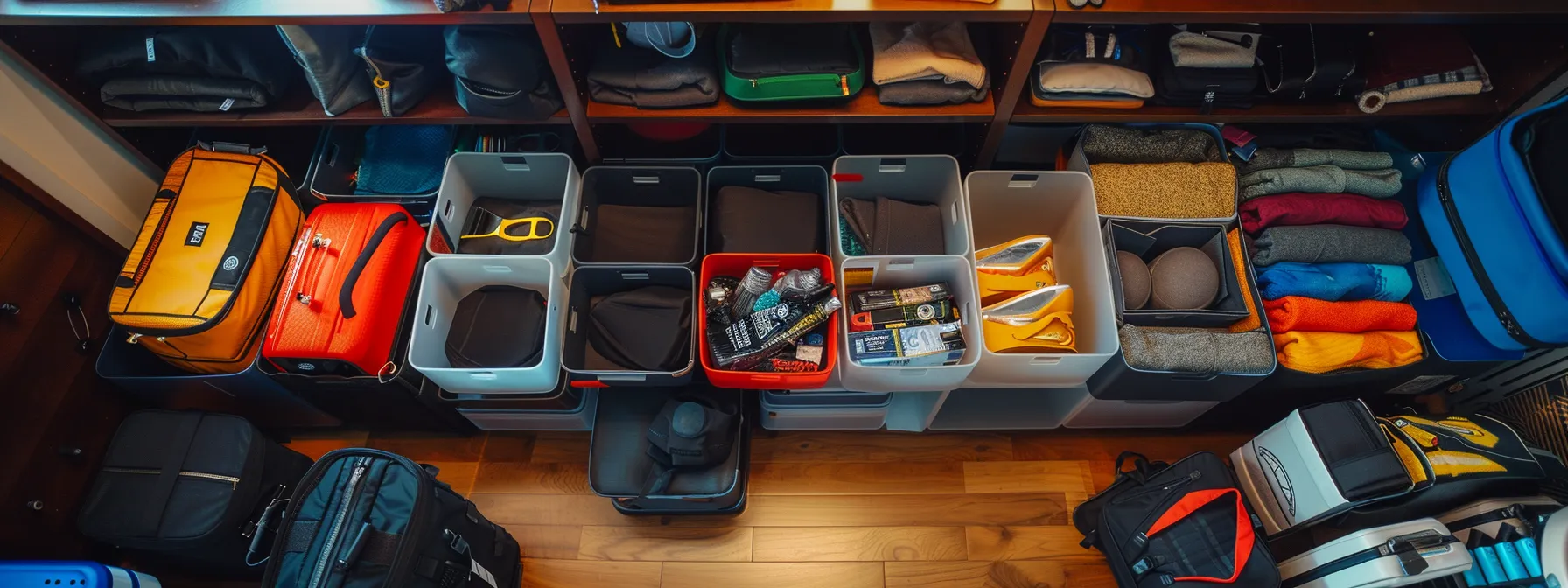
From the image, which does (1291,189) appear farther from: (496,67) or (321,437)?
(321,437)

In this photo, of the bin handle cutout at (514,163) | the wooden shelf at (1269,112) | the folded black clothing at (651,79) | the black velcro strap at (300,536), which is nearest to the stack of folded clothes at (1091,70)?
the wooden shelf at (1269,112)

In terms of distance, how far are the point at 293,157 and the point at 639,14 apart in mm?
1272

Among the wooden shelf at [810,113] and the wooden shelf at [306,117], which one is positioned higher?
the wooden shelf at [810,113]

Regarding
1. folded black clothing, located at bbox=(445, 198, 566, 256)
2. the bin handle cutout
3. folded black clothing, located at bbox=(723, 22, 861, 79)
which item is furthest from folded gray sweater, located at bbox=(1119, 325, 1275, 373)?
the bin handle cutout

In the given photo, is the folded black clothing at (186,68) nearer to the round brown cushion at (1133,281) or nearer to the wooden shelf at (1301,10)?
the wooden shelf at (1301,10)

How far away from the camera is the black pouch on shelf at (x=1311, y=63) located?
1.62 m

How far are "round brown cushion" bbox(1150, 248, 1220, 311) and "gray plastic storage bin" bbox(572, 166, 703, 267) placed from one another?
1.10 meters

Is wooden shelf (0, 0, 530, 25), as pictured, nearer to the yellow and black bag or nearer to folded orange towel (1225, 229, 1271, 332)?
the yellow and black bag

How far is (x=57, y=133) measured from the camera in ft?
5.43

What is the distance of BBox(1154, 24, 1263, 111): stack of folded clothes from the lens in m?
1.63

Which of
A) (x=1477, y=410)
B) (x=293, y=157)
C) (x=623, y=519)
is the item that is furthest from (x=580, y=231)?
(x=1477, y=410)

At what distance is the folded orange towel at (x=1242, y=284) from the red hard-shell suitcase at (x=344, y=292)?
6.28 feet

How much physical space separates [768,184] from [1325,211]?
51.6 inches

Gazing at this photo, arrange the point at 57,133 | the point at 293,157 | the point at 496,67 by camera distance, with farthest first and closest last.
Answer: the point at 293,157, the point at 57,133, the point at 496,67
